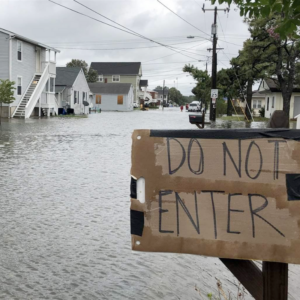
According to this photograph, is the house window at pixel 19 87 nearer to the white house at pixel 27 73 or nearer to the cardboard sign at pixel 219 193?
the white house at pixel 27 73

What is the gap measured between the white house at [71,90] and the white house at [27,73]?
575 cm

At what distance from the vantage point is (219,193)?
2.52m

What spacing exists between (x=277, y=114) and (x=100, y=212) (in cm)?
445

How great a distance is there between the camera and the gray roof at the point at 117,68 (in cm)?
10450

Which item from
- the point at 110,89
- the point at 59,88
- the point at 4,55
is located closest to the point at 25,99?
the point at 4,55

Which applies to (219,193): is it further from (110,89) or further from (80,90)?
(110,89)

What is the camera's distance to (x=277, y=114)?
2934mm

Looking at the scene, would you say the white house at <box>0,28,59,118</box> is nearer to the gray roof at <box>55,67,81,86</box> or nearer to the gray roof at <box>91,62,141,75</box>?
the gray roof at <box>55,67,81,86</box>

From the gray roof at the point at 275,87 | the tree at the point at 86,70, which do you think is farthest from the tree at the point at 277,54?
the tree at the point at 86,70

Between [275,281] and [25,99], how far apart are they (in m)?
39.3

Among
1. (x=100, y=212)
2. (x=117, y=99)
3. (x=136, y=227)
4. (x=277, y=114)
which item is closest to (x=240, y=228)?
(x=136, y=227)

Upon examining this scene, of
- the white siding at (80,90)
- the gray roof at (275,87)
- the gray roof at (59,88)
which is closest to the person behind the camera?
the gray roof at (275,87)

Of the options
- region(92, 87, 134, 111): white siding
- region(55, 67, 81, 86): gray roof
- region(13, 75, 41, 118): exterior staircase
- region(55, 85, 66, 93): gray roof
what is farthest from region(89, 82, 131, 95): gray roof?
region(13, 75, 41, 118): exterior staircase

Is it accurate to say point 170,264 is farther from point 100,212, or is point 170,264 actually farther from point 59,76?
point 59,76
